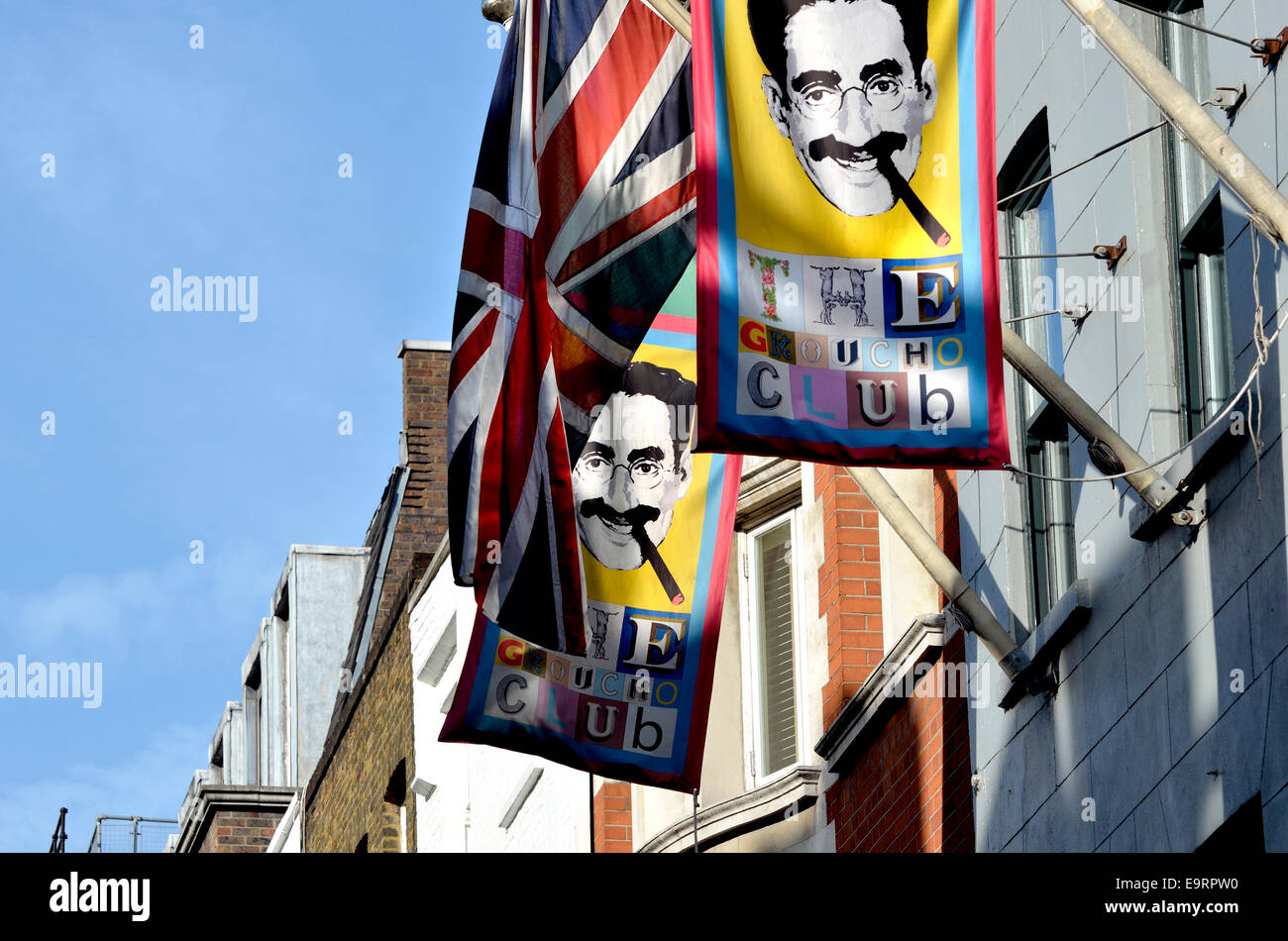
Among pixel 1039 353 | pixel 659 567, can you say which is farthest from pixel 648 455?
pixel 1039 353

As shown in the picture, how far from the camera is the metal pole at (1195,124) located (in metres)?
9.69

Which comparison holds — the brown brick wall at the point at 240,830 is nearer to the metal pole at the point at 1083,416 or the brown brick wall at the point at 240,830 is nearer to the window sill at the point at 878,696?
the window sill at the point at 878,696

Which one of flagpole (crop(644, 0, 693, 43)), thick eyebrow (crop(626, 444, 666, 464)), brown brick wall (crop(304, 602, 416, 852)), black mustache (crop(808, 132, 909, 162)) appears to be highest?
flagpole (crop(644, 0, 693, 43))

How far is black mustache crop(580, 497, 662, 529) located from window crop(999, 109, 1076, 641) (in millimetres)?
2090

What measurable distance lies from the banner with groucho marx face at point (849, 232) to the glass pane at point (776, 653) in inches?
275

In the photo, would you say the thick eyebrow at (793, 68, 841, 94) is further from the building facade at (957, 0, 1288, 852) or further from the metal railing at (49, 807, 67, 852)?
the metal railing at (49, 807, 67, 852)

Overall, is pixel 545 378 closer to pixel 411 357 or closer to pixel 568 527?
pixel 568 527

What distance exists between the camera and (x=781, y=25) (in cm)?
1073

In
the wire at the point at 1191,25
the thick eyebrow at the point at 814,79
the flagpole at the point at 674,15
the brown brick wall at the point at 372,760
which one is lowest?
the brown brick wall at the point at 372,760

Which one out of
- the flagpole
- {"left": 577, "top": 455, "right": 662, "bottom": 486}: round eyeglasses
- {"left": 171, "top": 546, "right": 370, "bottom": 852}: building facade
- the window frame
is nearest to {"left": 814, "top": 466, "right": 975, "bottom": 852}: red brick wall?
the window frame

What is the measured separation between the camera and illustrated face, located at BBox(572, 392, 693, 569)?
13.1 m
